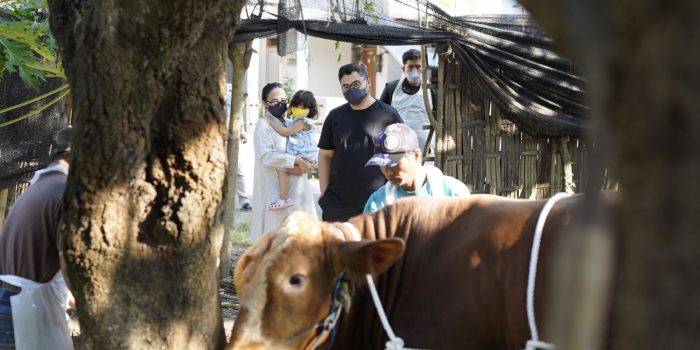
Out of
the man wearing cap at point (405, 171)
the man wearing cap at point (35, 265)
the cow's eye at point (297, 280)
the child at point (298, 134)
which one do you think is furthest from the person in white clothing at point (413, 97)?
the cow's eye at point (297, 280)

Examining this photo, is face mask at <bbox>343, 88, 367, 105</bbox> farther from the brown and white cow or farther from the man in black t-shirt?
the brown and white cow

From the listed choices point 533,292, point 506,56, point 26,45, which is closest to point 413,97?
point 506,56

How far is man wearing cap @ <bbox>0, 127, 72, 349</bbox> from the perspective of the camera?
478 centimetres

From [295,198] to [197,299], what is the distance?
6056mm

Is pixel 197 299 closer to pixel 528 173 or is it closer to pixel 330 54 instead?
pixel 528 173

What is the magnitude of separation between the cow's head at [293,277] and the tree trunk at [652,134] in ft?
8.13

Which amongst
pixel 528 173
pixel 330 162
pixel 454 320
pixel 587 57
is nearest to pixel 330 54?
pixel 528 173

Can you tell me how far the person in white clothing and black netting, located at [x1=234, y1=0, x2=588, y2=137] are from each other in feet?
1.23

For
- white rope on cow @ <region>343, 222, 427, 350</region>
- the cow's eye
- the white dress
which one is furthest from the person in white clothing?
the cow's eye

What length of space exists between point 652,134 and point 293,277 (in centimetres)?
268

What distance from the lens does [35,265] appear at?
4.83 meters

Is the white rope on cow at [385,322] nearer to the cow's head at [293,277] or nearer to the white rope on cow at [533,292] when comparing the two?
the cow's head at [293,277]

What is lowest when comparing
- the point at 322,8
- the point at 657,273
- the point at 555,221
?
the point at 555,221

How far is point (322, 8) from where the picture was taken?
8.49 m
